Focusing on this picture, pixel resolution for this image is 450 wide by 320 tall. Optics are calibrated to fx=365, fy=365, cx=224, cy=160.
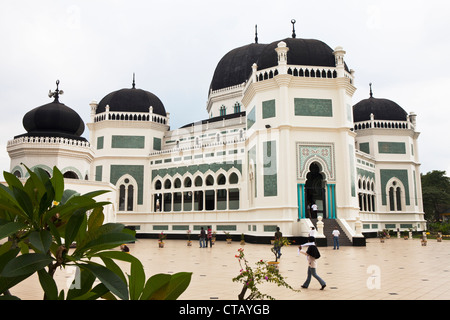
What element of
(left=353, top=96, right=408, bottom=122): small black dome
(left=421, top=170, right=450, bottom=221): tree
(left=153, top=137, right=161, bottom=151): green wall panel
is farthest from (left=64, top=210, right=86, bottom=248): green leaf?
(left=421, top=170, right=450, bottom=221): tree

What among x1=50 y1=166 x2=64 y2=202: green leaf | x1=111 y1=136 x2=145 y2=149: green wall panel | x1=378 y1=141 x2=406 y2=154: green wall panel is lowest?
x1=50 y1=166 x2=64 y2=202: green leaf

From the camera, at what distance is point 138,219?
1053 inches

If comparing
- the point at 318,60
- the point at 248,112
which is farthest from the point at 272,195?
the point at 318,60

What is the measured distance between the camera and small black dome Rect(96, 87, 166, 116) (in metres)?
28.1

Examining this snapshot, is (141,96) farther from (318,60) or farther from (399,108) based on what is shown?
(399,108)

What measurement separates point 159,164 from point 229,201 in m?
6.54

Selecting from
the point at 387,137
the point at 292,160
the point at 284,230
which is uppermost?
the point at 387,137

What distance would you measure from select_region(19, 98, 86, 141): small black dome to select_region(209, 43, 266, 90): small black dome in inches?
567

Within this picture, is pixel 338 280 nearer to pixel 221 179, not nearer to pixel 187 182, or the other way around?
pixel 221 179

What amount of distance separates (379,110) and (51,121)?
24085 millimetres

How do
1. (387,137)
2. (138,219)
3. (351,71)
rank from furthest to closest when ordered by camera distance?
(387,137) < (138,219) < (351,71)

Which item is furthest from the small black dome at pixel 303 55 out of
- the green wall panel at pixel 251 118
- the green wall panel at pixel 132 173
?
the green wall panel at pixel 132 173

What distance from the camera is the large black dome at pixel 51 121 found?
19.0 metres

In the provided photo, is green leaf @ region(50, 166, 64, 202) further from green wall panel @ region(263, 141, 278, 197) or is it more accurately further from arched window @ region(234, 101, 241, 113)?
arched window @ region(234, 101, 241, 113)
